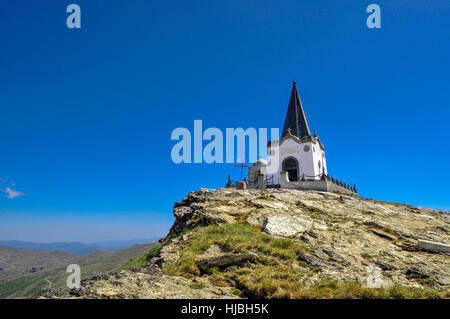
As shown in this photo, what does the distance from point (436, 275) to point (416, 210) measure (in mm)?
19596

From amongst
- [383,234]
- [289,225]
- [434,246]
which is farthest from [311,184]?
[434,246]

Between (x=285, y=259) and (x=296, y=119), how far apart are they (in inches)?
1322

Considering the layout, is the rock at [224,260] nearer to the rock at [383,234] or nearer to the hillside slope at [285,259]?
the hillside slope at [285,259]

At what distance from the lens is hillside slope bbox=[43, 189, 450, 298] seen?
870cm

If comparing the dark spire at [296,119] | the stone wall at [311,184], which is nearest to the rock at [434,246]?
the stone wall at [311,184]

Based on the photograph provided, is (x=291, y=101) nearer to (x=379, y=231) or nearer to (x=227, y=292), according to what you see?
(x=379, y=231)

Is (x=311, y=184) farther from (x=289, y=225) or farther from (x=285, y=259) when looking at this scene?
(x=285, y=259)

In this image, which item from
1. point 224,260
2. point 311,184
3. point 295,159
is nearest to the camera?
point 224,260

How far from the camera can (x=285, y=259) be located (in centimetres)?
1155

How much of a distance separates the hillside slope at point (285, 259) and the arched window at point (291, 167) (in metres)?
16.7

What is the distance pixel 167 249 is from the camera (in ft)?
46.8

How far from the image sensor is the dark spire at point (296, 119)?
132ft
